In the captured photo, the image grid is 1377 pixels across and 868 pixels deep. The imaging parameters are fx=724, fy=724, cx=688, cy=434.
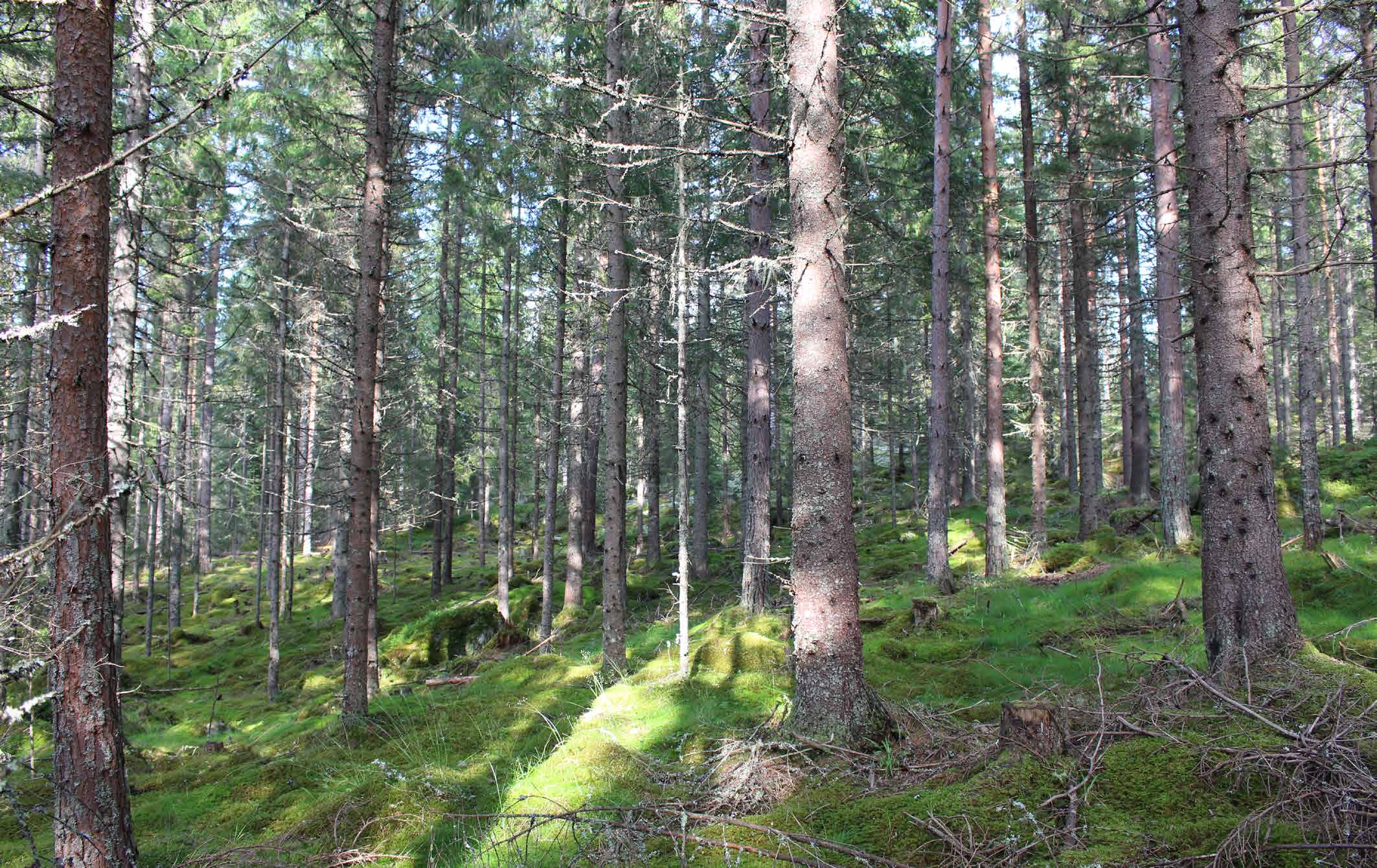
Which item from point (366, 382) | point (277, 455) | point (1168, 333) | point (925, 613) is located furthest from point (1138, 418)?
point (277, 455)

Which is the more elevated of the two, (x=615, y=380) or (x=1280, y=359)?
(x=1280, y=359)

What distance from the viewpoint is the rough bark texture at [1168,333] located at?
40.8 ft

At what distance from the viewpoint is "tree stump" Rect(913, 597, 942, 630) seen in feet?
31.2

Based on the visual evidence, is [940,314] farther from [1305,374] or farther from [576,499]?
[576,499]

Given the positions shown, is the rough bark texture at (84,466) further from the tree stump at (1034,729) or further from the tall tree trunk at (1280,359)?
the tall tree trunk at (1280,359)

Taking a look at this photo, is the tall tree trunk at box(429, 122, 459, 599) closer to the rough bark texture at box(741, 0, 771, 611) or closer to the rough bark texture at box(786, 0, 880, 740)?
the rough bark texture at box(741, 0, 771, 611)

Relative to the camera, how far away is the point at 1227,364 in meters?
5.21

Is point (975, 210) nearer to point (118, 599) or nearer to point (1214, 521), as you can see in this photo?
point (1214, 521)

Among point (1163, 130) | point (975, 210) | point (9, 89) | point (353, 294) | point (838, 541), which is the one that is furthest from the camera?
point (975, 210)

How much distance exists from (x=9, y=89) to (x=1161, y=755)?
20.6 ft

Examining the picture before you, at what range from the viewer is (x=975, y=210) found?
1567cm

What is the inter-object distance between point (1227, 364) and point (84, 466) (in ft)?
23.7

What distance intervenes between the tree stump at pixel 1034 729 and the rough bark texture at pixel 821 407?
0.94 metres

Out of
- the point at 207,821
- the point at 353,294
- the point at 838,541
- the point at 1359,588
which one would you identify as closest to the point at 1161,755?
the point at 838,541
